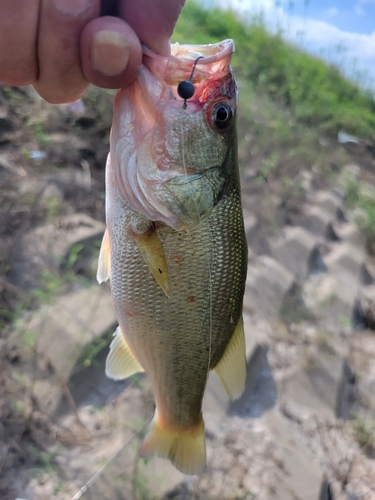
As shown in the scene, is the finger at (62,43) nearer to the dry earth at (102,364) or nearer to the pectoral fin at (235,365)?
the pectoral fin at (235,365)

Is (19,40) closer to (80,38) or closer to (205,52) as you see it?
(80,38)

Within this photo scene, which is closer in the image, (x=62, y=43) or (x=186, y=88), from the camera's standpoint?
(x=62, y=43)

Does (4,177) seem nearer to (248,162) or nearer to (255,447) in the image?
Result: (255,447)

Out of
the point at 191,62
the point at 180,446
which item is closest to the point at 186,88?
the point at 191,62

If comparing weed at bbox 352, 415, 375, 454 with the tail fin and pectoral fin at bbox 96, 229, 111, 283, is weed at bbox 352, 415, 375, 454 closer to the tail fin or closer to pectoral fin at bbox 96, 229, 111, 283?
the tail fin

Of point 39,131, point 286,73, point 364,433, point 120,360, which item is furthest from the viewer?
point 286,73

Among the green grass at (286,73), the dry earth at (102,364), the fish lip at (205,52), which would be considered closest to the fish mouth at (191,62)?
the fish lip at (205,52)

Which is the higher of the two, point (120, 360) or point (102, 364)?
point (120, 360)

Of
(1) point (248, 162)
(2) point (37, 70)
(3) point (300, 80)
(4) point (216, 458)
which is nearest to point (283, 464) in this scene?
(4) point (216, 458)
